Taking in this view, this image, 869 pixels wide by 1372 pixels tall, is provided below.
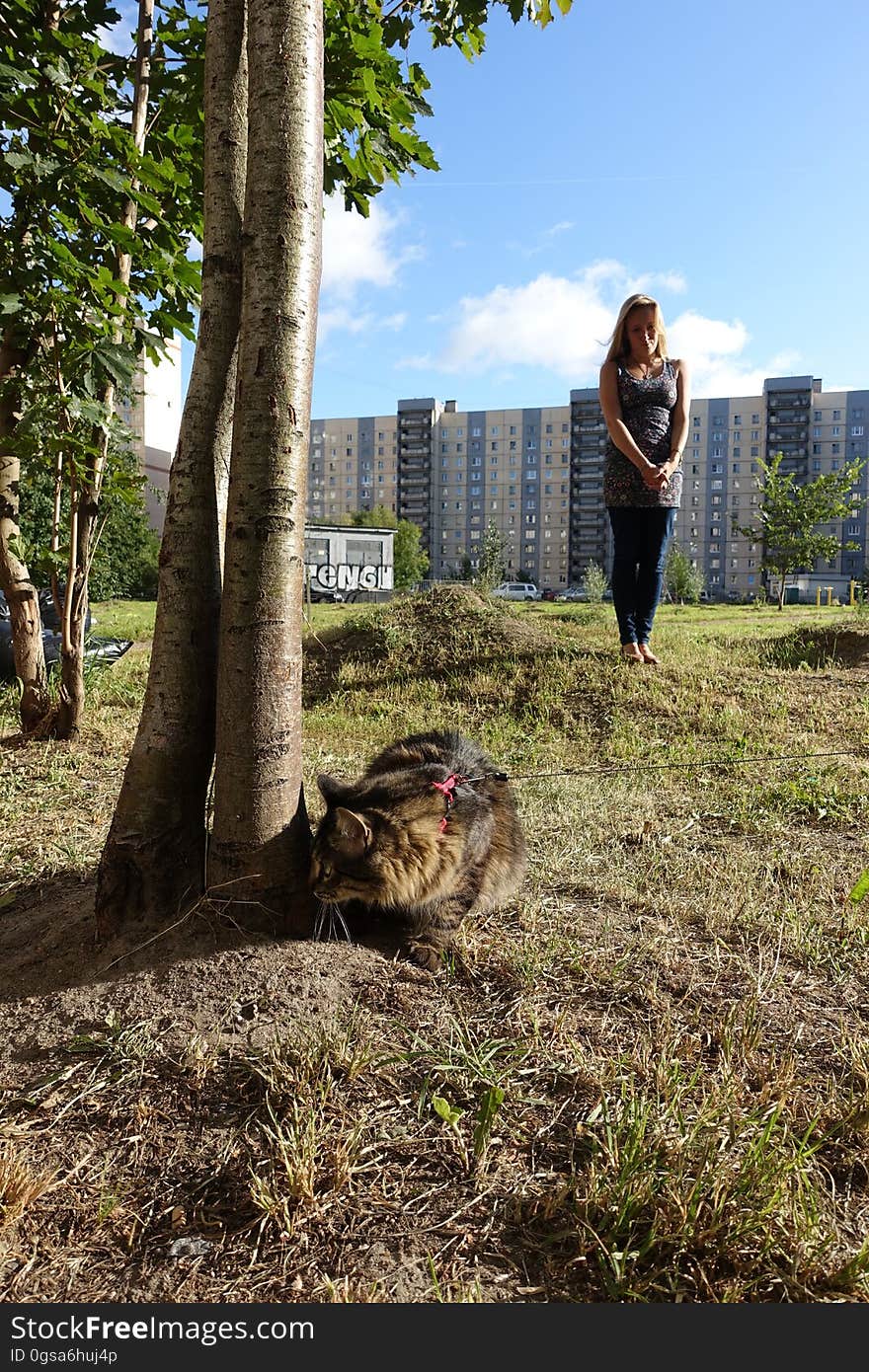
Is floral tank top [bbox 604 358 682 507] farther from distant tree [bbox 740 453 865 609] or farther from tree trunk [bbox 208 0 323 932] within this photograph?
distant tree [bbox 740 453 865 609]

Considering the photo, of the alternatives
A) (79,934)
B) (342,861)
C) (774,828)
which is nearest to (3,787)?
(79,934)

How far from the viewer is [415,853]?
2283 millimetres

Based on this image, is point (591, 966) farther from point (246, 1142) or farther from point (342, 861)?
point (246, 1142)

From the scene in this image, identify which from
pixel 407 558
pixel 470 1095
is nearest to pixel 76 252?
pixel 470 1095

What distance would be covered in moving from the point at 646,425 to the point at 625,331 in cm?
66

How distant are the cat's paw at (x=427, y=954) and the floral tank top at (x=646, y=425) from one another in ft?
12.1

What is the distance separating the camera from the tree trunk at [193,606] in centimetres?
231

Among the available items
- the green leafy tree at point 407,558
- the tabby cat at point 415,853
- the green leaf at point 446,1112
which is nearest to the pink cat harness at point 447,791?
the tabby cat at point 415,853

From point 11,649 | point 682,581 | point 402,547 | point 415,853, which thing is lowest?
point 415,853

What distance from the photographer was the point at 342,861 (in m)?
2.20

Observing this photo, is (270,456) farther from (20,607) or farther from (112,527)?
(112,527)

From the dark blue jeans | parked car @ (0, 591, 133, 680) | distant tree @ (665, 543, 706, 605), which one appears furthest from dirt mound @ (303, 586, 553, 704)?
distant tree @ (665, 543, 706, 605)

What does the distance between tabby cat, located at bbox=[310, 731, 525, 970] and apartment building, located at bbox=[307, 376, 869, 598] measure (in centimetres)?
9145

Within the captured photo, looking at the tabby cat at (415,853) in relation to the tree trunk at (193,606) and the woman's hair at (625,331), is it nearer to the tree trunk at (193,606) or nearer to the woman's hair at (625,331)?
the tree trunk at (193,606)
